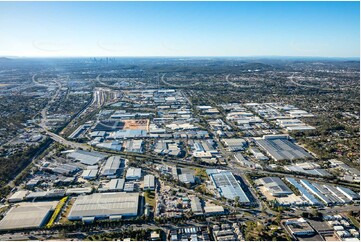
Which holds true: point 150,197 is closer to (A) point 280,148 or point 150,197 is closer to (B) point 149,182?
(B) point 149,182

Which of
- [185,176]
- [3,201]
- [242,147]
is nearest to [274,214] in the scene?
[185,176]

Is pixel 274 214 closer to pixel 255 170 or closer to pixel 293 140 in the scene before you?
pixel 255 170

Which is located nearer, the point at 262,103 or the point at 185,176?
the point at 185,176

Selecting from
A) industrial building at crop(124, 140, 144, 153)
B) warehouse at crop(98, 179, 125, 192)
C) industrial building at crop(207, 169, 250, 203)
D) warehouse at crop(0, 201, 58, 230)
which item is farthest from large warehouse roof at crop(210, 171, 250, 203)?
warehouse at crop(0, 201, 58, 230)

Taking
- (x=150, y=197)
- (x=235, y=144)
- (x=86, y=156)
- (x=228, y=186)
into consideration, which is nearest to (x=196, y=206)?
(x=150, y=197)

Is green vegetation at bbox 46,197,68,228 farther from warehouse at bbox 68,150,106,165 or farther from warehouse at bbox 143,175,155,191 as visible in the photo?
warehouse at bbox 68,150,106,165

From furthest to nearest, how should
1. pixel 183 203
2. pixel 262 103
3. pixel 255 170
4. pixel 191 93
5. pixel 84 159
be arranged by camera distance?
pixel 191 93, pixel 262 103, pixel 84 159, pixel 255 170, pixel 183 203
